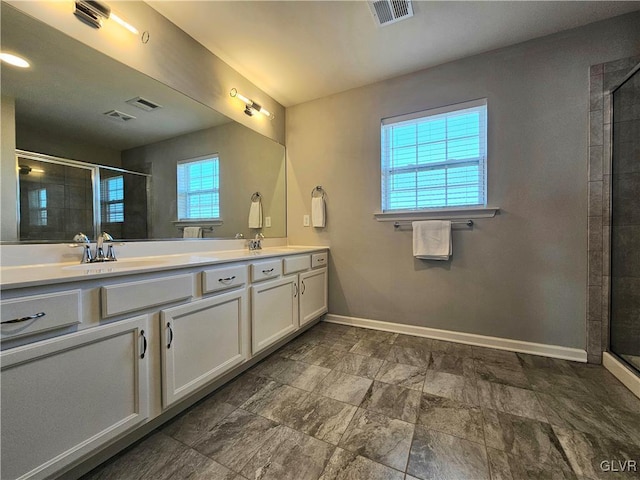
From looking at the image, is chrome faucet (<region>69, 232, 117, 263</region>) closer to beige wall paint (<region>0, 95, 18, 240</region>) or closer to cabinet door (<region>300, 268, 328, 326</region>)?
beige wall paint (<region>0, 95, 18, 240</region>)

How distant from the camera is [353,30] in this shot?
195 cm

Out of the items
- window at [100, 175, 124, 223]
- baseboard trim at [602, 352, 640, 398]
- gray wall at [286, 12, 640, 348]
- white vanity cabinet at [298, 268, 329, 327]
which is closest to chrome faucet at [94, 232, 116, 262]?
window at [100, 175, 124, 223]

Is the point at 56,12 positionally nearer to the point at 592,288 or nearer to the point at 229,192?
the point at 229,192

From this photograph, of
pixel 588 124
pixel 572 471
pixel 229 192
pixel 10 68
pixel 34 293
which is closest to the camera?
pixel 34 293

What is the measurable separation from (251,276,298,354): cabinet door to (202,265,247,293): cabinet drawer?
15cm

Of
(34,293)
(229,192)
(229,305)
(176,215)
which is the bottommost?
(229,305)

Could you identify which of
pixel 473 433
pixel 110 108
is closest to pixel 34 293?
pixel 110 108

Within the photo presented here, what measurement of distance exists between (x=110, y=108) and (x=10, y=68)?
42 cm

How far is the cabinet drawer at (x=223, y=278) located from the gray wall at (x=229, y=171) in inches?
25.9

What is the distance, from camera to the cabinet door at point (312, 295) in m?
2.42

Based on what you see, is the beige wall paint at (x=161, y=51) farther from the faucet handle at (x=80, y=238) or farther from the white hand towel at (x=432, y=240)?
the white hand towel at (x=432, y=240)

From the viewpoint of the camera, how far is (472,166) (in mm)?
2285

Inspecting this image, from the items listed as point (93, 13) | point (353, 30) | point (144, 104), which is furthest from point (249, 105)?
point (93, 13)

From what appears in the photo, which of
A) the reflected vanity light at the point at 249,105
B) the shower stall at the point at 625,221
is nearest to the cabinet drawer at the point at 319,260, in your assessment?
the reflected vanity light at the point at 249,105
